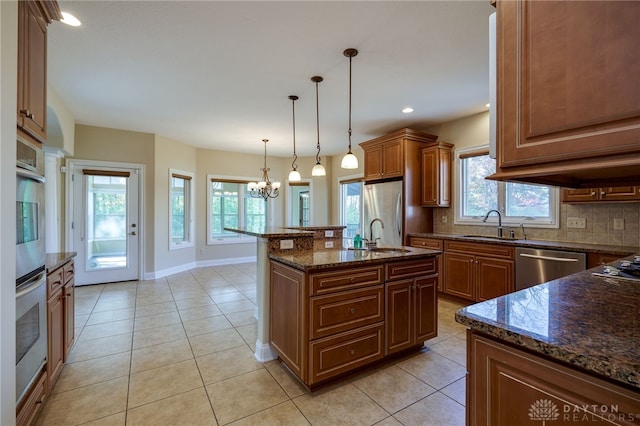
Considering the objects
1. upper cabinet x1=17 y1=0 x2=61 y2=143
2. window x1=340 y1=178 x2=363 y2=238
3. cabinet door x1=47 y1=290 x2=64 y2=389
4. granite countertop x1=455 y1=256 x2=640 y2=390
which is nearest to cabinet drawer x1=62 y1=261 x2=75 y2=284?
cabinet door x1=47 y1=290 x2=64 y2=389

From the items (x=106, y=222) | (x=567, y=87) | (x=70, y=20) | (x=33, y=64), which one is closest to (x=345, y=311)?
(x=567, y=87)

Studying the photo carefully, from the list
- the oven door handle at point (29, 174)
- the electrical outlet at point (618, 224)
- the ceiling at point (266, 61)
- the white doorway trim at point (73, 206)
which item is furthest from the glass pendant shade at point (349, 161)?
the white doorway trim at point (73, 206)

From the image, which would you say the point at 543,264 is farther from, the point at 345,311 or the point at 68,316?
the point at 68,316

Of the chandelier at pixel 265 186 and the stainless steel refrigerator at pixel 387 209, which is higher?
the chandelier at pixel 265 186

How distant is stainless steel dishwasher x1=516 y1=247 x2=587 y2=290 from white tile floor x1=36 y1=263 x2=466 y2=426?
95 cm

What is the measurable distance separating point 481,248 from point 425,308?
1501 millimetres

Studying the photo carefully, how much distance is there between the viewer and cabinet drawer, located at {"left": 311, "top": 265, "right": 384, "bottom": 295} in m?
1.99

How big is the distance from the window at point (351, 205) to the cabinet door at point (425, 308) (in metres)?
3.86

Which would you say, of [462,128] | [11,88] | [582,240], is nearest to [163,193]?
[11,88]

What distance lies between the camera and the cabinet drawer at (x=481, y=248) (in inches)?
131

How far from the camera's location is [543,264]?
118 inches

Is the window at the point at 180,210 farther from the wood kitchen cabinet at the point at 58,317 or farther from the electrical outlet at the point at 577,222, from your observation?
the electrical outlet at the point at 577,222

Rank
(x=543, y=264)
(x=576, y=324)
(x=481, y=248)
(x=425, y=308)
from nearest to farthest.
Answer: (x=576, y=324), (x=425, y=308), (x=543, y=264), (x=481, y=248)

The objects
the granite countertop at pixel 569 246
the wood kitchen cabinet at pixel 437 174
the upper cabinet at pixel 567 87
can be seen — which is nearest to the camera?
the upper cabinet at pixel 567 87
